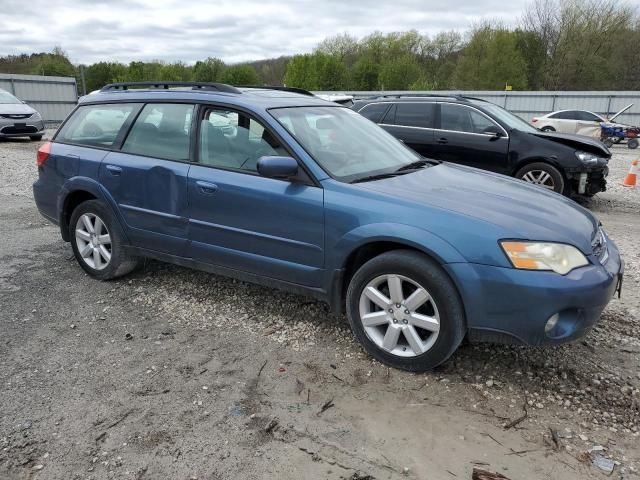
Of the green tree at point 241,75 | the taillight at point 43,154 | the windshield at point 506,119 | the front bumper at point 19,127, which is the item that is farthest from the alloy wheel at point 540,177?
the green tree at point 241,75

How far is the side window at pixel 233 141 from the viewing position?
374 cm

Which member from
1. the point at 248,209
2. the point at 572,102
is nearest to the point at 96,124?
the point at 248,209

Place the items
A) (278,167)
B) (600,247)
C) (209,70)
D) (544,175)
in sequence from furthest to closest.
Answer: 1. (209,70)
2. (544,175)
3. (278,167)
4. (600,247)

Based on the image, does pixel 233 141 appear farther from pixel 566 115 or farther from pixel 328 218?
pixel 566 115

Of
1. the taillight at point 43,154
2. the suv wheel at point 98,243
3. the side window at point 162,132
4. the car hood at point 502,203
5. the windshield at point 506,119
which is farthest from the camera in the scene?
the windshield at point 506,119

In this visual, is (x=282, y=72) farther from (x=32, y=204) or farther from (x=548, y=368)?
(x=548, y=368)

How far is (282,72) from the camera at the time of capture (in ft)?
250

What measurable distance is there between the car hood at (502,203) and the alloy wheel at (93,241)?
8.18 ft

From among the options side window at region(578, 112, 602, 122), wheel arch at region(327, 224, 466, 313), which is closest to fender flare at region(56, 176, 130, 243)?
wheel arch at region(327, 224, 466, 313)

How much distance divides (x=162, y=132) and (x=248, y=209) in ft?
3.80

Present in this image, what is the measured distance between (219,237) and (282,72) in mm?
76318

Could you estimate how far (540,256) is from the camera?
287 centimetres

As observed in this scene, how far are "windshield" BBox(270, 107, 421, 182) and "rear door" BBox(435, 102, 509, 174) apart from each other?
14.2 feet

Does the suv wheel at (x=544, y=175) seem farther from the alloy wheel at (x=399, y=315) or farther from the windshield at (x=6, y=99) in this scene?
the windshield at (x=6, y=99)
